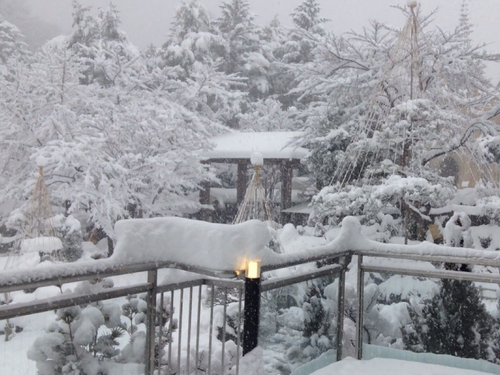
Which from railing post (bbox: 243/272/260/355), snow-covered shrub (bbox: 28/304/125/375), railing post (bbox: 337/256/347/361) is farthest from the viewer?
railing post (bbox: 337/256/347/361)

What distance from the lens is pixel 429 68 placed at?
304 inches

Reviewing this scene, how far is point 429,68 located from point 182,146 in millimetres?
5605

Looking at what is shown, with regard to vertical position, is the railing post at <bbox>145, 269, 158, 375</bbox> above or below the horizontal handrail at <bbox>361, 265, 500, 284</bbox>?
below

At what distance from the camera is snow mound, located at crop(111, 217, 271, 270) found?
6.43ft

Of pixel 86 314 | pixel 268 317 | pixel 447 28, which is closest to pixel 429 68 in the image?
pixel 447 28

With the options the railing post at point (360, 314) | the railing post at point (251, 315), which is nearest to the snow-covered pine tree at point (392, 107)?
the railing post at point (360, 314)

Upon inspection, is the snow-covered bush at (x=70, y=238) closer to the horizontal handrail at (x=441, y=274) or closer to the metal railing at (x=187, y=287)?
the metal railing at (x=187, y=287)

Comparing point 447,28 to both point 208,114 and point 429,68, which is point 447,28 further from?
point 208,114

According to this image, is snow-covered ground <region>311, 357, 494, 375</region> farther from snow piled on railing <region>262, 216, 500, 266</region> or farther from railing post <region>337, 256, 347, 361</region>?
snow piled on railing <region>262, 216, 500, 266</region>

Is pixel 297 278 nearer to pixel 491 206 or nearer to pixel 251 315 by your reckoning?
pixel 251 315

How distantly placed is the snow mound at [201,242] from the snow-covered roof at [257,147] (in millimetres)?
7938

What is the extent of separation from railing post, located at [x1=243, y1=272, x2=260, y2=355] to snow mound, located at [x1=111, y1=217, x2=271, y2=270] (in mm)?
112

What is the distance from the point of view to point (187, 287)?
2.08m

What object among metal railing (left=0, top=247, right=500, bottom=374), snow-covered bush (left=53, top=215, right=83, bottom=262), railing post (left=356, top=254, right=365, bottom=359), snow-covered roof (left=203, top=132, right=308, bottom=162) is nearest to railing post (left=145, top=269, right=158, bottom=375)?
metal railing (left=0, top=247, right=500, bottom=374)
